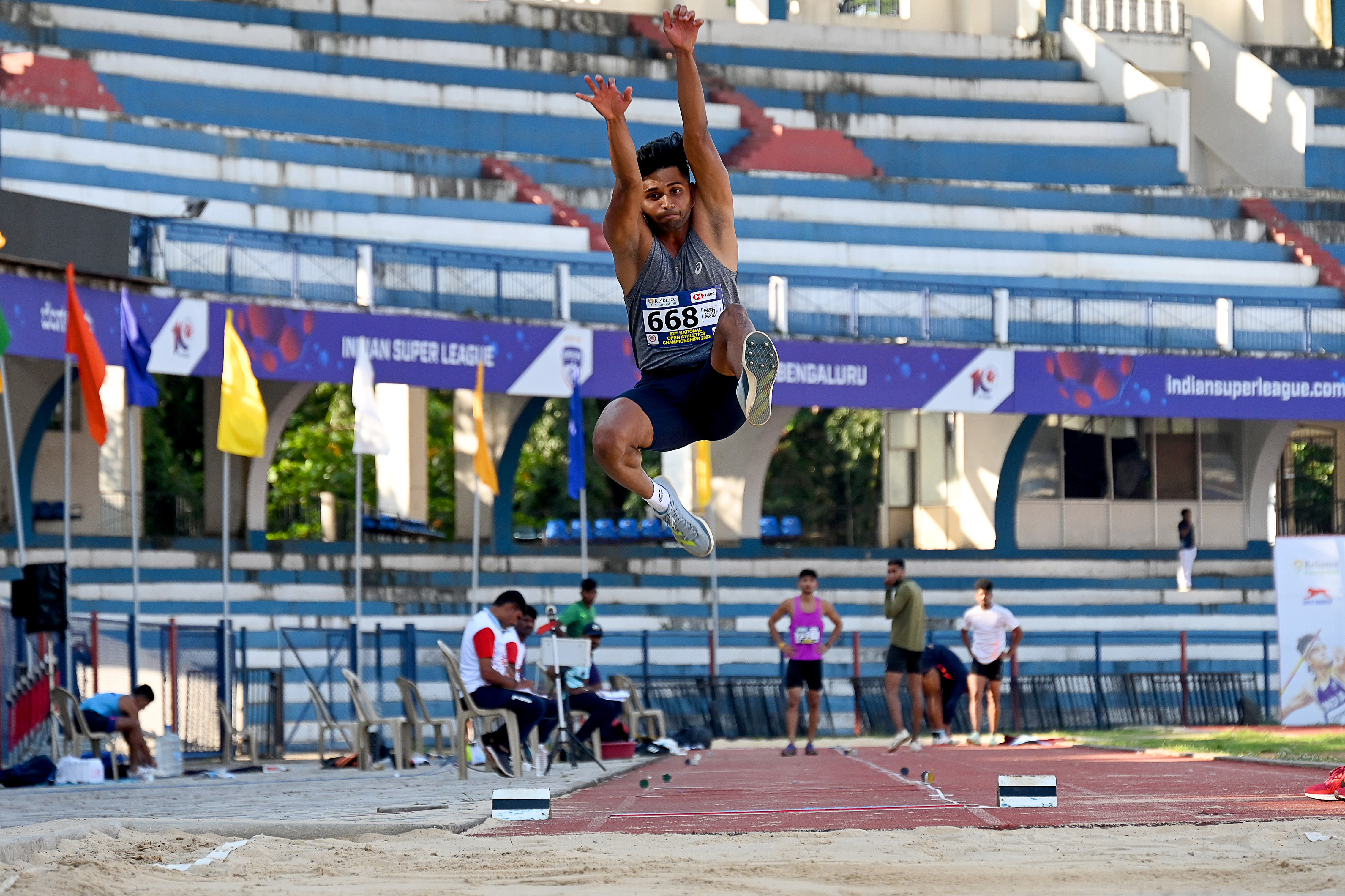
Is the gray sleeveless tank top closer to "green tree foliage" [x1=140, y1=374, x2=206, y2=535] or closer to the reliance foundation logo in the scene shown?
the reliance foundation logo

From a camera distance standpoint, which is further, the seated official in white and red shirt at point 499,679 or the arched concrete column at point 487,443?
the arched concrete column at point 487,443

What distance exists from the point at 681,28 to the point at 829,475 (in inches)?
1212

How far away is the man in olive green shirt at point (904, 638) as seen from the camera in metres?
15.5

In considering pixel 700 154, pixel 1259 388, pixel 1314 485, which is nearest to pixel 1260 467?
pixel 1314 485

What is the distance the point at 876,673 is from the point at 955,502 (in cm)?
746

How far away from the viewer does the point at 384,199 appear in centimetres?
2516

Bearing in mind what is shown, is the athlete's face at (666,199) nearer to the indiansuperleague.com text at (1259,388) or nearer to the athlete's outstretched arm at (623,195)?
the athlete's outstretched arm at (623,195)

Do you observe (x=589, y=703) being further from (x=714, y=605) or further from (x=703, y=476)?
(x=703, y=476)

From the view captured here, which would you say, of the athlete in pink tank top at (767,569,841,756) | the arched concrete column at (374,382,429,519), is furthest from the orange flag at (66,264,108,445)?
the arched concrete column at (374,382,429,519)

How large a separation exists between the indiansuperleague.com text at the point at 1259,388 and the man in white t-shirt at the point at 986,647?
984 cm

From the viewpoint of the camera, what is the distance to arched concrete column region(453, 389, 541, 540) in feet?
80.2

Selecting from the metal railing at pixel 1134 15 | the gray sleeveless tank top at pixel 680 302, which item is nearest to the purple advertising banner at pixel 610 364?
the gray sleeveless tank top at pixel 680 302

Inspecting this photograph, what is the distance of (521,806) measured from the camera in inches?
305

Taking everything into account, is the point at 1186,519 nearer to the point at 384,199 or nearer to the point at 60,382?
the point at 384,199
